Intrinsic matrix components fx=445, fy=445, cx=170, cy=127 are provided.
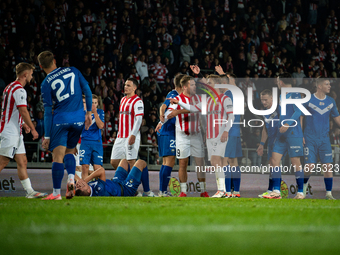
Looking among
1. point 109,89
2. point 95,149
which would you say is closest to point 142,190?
point 95,149

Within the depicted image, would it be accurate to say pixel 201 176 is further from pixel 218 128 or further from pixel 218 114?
pixel 218 114

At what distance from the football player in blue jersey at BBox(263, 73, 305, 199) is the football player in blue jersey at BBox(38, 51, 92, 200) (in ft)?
10.4

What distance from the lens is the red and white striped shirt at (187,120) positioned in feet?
23.0

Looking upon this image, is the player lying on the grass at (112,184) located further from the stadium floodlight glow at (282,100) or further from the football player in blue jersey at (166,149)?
the stadium floodlight glow at (282,100)

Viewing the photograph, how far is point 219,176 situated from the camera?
664 cm

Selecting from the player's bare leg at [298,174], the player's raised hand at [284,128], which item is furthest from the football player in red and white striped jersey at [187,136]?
the player's bare leg at [298,174]

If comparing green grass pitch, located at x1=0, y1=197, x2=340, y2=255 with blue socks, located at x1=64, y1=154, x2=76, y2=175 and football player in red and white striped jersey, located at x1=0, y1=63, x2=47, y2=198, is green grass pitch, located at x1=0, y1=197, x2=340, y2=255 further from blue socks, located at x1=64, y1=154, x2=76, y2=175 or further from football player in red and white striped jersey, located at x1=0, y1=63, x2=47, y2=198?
football player in red and white striped jersey, located at x1=0, y1=63, x2=47, y2=198

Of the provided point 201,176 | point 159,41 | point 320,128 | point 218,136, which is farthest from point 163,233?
point 159,41

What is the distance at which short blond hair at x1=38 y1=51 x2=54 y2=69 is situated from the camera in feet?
16.8

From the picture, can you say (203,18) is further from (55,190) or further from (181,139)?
(55,190)

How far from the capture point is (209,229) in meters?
2.45

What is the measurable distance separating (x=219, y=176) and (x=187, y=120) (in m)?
1.04

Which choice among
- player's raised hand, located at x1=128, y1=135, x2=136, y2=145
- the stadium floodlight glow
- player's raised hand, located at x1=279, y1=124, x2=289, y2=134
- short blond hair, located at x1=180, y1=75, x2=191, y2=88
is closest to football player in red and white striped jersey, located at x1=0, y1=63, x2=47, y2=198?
player's raised hand, located at x1=128, y1=135, x2=136, y2=145

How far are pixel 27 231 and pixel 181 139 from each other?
4751mm
